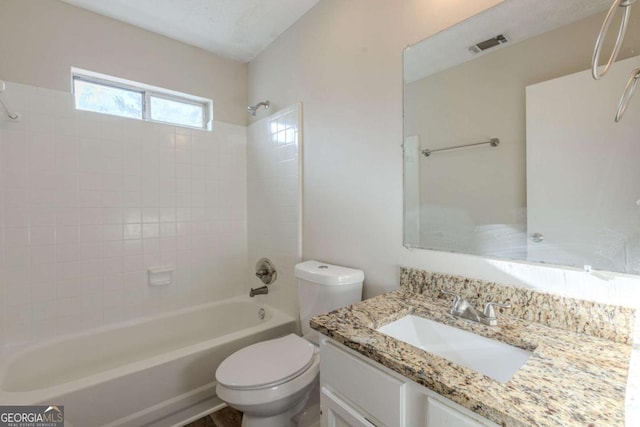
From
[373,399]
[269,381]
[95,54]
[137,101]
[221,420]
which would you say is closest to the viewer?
[373,399]

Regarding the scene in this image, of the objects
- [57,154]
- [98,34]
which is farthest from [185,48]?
[57,154]

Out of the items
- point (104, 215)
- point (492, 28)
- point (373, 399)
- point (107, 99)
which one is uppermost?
point (107, 99)

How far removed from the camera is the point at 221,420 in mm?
1679

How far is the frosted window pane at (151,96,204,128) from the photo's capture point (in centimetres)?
225

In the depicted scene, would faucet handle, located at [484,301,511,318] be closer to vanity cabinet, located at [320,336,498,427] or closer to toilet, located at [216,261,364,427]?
vanity cabinet, located at [320,336,498,427]

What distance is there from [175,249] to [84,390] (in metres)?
1.07

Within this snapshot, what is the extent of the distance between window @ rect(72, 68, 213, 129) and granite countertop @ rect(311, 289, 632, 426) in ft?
6.98

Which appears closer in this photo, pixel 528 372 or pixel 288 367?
pixel 528 372

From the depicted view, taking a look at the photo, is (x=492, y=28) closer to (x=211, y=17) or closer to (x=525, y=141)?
(x=525, y=141)

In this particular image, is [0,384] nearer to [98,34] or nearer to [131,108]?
[131,108]

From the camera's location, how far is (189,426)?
5.37 ft

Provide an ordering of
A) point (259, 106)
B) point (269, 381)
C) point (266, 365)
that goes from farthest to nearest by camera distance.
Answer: point (259, 106)
point (266, 365)
point (269, 381)

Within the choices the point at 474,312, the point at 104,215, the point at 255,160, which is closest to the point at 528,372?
the point at 474,312

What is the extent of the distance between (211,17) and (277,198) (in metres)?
1.30
